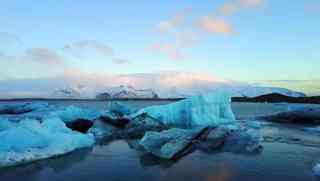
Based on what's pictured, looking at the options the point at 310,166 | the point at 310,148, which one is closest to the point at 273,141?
the point at 310,148

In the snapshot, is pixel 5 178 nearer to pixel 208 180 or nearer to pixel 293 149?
pixel 208 180

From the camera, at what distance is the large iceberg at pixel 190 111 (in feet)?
54.4

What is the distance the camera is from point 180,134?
36.7ft

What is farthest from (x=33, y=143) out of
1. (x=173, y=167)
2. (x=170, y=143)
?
(x=173, y=167)

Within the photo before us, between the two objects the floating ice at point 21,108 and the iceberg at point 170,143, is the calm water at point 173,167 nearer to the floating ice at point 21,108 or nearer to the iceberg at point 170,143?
the iceberg at point 170,143

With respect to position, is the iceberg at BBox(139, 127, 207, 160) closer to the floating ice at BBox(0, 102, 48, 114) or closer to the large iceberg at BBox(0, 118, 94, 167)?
the large iceberg at BBox(0, 118, 94, 167)

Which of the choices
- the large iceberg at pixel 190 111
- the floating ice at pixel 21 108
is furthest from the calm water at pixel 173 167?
the floating ice at pixel 21 108

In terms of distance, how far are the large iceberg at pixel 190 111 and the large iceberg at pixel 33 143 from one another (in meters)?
5.50

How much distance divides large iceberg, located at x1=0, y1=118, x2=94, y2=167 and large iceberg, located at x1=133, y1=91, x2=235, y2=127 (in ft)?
18.0

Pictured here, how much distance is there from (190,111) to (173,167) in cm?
869

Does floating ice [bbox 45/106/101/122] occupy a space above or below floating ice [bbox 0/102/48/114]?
above

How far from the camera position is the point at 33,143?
32.6 ft

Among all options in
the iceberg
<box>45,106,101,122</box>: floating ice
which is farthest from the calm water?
<box>45,106,101,122</box>: floating ice

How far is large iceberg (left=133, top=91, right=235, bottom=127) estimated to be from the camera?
653 inches
